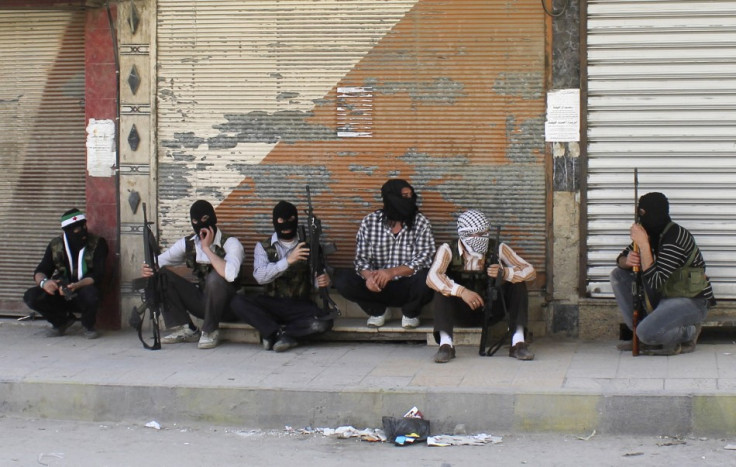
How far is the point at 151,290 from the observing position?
27.9 feet

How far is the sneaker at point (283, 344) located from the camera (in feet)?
27.3

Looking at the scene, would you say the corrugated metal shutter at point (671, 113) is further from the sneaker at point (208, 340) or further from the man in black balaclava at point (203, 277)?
the sneaker at point (208, 340)

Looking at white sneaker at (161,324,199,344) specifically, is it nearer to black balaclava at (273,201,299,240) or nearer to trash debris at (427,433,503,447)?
black balaclava at (273,201,299,240)

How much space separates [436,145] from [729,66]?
2.39 meters

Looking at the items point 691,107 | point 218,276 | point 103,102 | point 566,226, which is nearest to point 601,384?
point 566,226

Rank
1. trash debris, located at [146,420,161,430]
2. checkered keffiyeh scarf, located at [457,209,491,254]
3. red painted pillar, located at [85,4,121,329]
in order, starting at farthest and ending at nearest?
1. red painted pillar, located at [85,4,121,329]
2. checkered keffiyeh scarf, located at [457,209,491,254]
3. trash debris, located at [146,420,161,430]

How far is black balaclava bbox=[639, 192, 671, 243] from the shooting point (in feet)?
25.0

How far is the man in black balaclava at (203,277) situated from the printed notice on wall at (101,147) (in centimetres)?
96

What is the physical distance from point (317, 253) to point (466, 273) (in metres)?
1.20

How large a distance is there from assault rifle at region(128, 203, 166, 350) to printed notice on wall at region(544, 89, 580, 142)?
3332 millimetres

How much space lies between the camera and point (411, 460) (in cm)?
612

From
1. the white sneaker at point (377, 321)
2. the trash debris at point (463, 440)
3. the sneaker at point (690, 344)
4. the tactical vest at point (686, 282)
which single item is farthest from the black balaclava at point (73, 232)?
the sneaker at point (690, 344)

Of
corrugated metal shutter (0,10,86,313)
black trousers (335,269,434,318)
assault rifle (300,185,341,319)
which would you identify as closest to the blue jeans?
black trousers (335,269,434,318)

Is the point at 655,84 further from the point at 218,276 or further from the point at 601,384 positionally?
Answer: the point at 218,276
